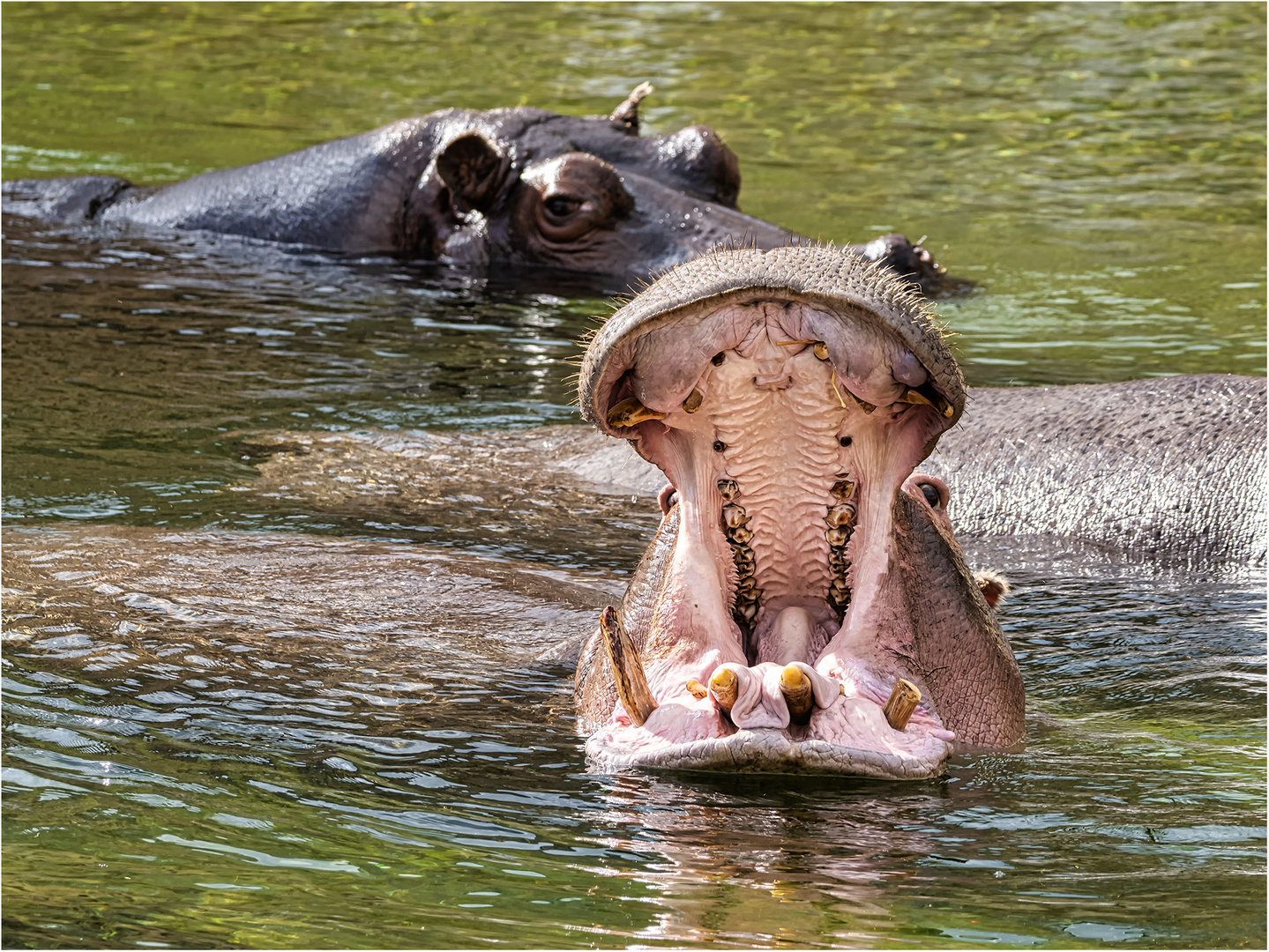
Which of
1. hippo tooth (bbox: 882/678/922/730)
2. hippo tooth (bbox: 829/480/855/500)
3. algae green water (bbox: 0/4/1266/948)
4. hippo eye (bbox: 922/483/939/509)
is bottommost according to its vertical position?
algae green water (bbox: 0/4/1266/948)

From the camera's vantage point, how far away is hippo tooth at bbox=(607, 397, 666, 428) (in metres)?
3.90

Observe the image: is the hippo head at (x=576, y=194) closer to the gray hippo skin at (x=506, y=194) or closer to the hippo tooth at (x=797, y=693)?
the gray hippo skin at (x=506, y=194)

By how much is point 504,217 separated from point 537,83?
5.46 m

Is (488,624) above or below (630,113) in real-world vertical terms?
below

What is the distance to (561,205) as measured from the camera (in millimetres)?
10500

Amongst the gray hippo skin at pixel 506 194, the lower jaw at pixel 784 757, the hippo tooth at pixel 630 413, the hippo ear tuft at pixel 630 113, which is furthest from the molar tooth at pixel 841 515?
the hippo ear tuft at pixel 630 113

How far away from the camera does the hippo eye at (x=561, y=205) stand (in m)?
10.4

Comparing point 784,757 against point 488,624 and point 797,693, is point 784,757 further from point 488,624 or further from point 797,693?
point 488,624

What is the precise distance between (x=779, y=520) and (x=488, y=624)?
139 cm

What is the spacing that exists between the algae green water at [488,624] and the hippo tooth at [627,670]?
0.17 m

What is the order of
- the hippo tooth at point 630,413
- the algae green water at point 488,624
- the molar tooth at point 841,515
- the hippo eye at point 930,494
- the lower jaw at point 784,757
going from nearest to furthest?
the algae green water at point 488,624 < the lower jaw at point 784,757 < the hippo tooth at point 630,413 < the molar tooth at point 841,515 < the hippo eye at point 930,494

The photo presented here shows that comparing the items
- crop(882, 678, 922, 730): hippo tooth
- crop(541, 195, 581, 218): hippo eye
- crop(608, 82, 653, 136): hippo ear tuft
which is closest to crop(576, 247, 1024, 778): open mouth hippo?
crop(882, 678, 922, 730): hippo tooth

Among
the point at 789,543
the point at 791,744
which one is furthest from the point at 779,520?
the point at 791,744

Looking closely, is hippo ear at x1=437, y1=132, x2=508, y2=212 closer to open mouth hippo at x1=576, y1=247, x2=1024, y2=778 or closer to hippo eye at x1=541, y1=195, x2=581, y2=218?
hippo eye at x1=541, y1=195, x2=581, y2=218
